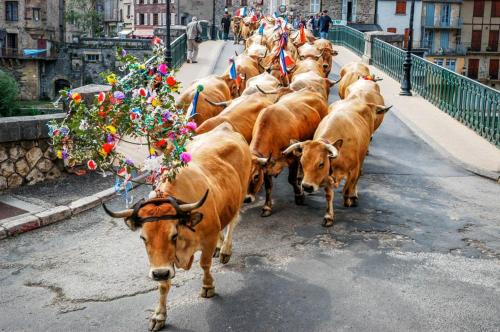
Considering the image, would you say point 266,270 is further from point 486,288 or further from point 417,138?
point 417,138

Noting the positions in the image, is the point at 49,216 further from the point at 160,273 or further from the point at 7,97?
the point at 7,97

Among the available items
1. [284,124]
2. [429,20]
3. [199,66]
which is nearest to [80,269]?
[284,124]

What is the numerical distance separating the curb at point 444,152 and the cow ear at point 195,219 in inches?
317

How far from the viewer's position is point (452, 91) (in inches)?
713

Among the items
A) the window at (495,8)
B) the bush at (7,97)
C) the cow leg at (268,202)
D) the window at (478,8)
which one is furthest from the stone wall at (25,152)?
the window at (495,8)

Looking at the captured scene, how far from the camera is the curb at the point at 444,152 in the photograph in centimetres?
1254

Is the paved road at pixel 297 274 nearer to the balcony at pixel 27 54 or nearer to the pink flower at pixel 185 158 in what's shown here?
the pink flower at pixel 185 158

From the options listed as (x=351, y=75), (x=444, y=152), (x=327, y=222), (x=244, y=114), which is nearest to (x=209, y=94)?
(x=244, y=114)

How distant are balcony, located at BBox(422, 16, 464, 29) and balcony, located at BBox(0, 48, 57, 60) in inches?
1590

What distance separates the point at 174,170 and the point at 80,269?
2374mm

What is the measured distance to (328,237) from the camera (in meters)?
9.12

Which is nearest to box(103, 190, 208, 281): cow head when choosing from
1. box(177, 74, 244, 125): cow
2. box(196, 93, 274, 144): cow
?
box(196, 93, 274, 144): cow

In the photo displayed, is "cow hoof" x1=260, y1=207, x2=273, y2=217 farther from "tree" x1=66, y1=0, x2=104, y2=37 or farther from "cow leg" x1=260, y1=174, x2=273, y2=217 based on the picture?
"tree" x1=66, y1=0, x2=104, y2=37

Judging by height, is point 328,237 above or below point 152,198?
below
